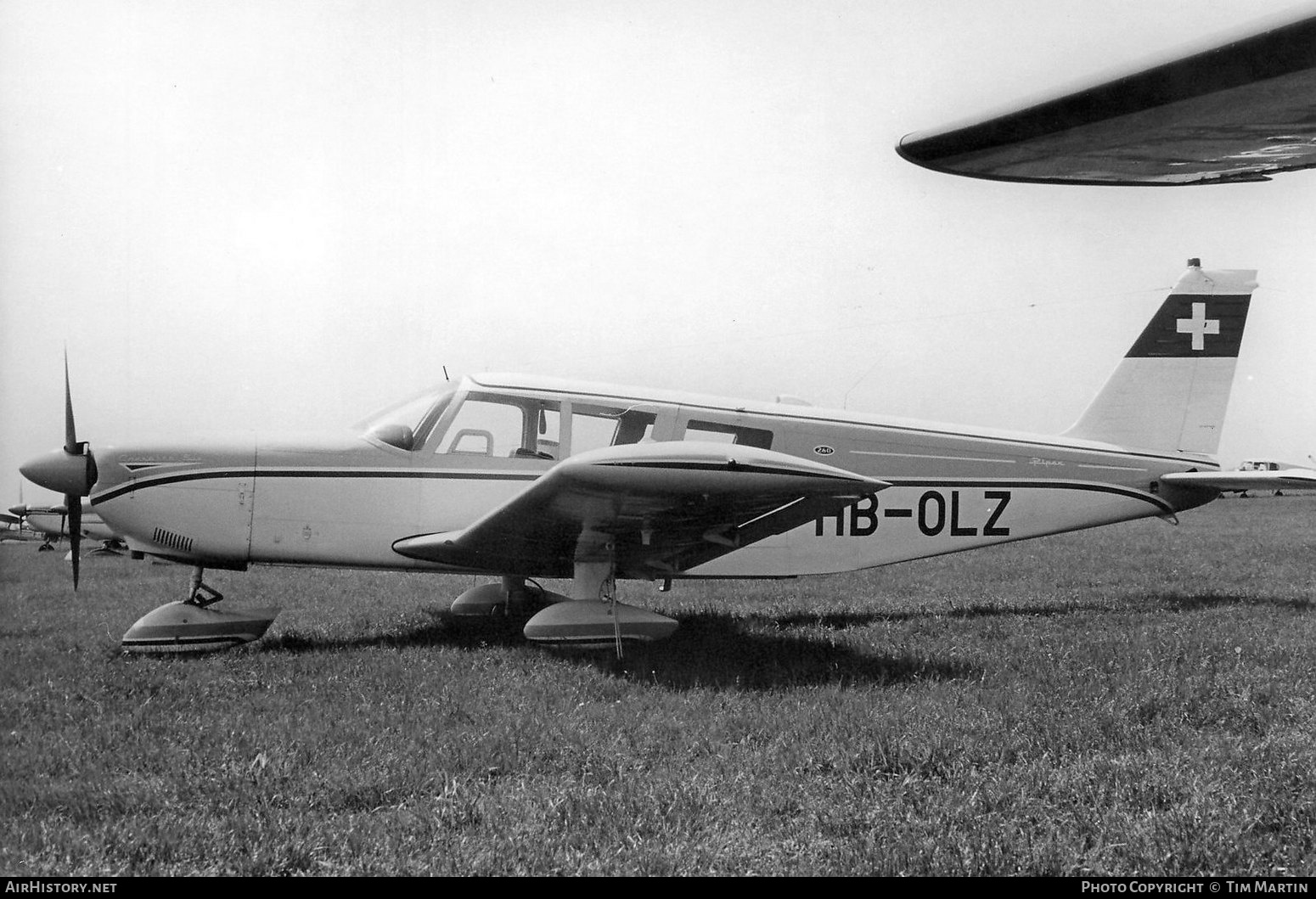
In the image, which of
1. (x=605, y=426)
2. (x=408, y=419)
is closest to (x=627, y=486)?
(x=605, y=426)

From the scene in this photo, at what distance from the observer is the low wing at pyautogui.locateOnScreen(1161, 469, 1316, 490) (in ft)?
23.7

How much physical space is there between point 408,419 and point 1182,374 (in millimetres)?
7192

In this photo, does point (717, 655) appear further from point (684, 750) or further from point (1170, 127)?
point (1170, 127)

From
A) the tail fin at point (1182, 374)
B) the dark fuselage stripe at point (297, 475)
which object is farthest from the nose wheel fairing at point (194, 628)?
the tail fin at point (1182, 374)

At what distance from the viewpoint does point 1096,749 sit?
356cm

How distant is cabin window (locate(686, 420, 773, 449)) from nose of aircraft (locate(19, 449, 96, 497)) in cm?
414

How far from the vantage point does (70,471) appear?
19.1 ft

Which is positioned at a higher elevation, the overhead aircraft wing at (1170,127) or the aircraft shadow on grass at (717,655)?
the overhead aircraft wing at (1170,127)

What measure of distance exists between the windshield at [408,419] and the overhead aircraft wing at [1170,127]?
16.4 feet

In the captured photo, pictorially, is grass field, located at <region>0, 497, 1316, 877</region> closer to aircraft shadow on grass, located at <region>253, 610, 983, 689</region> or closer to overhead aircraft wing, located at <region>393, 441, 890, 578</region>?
aircraft shadow on grass, located at <region>253, 610, 983, 689</region>

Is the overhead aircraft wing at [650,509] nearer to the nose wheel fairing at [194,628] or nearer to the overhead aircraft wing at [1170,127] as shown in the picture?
the nose wheel fairing at [194,628]

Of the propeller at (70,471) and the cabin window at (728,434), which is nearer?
the propeller at (70,471)

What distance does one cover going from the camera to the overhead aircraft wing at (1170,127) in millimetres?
1594

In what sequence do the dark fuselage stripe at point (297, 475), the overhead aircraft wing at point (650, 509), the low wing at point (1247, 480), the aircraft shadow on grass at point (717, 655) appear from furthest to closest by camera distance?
the low wing at point (1247, 480) → the dark fuselage stripe at point (297, 475) → the aircraft shadow on grass at point (717, 655) → the overhead aircraft wing at point (650, 509)
